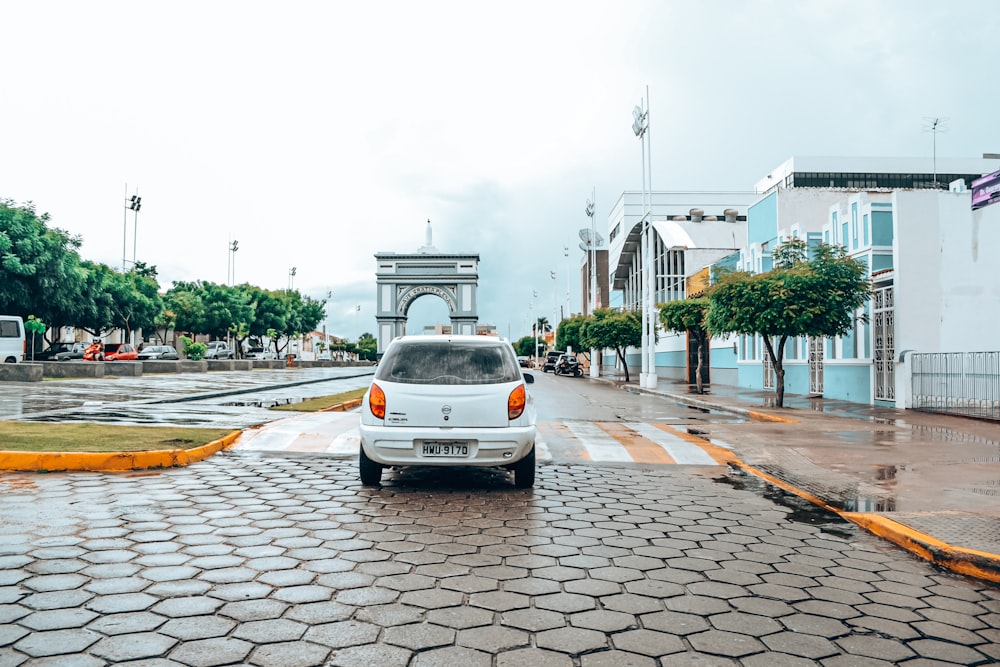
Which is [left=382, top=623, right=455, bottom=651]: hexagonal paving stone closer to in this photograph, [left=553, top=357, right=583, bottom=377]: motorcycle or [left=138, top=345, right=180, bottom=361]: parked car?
[left=553, top=357, right=583, bottom=377]: motorcycle

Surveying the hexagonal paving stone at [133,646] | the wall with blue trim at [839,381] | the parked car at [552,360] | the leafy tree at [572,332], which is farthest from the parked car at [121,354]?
the hexagonal paving stone at [133,646]

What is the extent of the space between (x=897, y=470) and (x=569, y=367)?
4482 cm

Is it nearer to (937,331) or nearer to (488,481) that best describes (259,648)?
(488,481)

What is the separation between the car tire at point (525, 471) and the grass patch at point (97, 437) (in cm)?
439

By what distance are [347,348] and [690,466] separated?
127 metres

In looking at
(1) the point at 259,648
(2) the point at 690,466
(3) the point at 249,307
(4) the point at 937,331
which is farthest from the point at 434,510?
(3) the point at 249,307

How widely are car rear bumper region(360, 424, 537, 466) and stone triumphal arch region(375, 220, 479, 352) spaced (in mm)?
88083

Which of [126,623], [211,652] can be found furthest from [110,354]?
[211,652]

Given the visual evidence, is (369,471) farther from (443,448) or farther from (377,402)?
(443,448)

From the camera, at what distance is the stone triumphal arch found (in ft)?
314

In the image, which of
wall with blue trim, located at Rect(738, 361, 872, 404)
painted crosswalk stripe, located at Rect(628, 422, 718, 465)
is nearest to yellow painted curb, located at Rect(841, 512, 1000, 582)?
painted crosswalk stripe, located at Rect(628, 422, 718, 465)

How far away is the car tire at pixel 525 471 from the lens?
22.9ft

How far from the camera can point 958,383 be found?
17141 mm

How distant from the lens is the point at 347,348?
132 m
